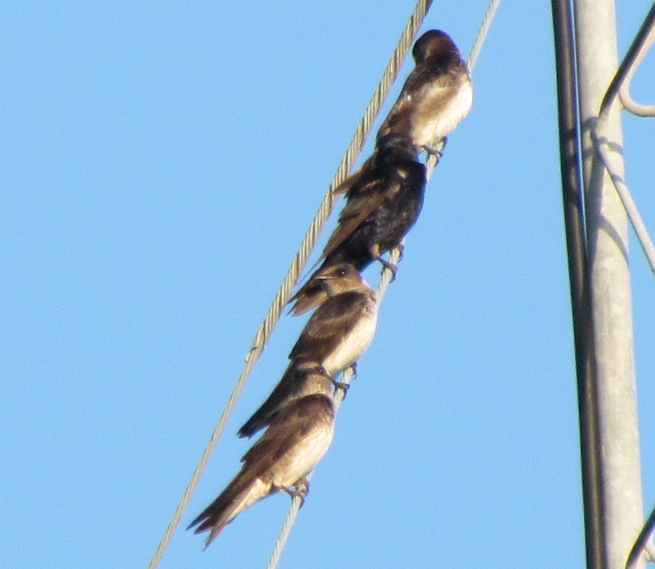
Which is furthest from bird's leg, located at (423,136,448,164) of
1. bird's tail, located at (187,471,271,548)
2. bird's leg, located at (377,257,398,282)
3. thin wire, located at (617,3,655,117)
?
thin wire, located at (617,3,655,117)

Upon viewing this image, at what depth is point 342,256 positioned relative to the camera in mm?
7484

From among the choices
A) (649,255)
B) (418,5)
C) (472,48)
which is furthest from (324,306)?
(649,255)

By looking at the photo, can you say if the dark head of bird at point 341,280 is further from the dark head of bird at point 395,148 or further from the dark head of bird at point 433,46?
the dark head of bird at point 433,46

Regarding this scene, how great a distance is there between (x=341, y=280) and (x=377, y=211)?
1.25 ft

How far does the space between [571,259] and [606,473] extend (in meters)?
0.54

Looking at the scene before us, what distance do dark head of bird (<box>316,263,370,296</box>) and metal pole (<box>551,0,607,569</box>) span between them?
3.36 metres

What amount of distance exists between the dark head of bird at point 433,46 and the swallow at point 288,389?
263cm

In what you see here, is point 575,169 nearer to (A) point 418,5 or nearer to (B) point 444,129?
(A) point 418,5

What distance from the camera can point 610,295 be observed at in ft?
10.3

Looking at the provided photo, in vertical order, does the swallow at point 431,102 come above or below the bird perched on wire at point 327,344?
above

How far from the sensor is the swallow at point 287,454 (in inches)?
232

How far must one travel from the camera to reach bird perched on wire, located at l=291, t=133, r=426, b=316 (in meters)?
7.11

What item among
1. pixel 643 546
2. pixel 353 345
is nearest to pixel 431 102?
pixel 353 345

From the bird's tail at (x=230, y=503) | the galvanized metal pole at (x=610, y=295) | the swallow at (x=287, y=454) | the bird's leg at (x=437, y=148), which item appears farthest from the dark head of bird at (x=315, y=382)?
the galvanized metal pole at (x=610, y=295)
